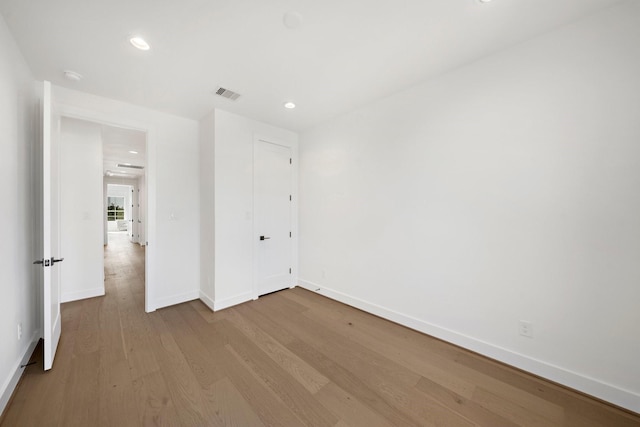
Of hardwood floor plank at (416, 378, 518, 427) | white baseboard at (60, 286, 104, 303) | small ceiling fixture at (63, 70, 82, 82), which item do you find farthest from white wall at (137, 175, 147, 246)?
hardwood floor plank at (416, 378, 518, 427)

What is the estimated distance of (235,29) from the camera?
172 cm

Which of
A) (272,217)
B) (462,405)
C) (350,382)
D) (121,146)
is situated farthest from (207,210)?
(121,146)

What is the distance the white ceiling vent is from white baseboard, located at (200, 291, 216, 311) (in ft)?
8.60

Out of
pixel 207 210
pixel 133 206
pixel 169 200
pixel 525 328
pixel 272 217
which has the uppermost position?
pixel 133 206

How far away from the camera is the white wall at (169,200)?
9.84ft

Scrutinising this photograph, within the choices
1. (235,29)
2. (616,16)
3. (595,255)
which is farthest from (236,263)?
(616,16)

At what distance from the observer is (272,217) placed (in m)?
3.68

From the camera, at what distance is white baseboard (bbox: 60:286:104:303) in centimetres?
329

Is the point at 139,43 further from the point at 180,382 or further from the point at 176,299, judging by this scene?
the point at 176,299

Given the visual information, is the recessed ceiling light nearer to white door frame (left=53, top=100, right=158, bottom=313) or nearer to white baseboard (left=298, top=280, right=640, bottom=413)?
white door frame (left=53, top=100, right=158, bottom=313)

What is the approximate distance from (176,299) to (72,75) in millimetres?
2809

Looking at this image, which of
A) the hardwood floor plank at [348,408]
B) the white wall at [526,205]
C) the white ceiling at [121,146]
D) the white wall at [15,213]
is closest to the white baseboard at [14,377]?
the white wall at [15,213]

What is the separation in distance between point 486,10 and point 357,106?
1.63 meters

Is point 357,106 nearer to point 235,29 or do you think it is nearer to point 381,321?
point 235,29
